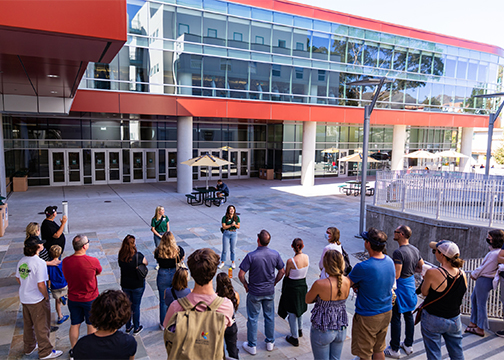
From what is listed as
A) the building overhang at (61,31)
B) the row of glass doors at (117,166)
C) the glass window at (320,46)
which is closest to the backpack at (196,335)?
the building overhang at (61,31)

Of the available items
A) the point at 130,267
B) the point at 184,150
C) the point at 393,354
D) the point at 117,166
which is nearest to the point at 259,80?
the point at 184,150

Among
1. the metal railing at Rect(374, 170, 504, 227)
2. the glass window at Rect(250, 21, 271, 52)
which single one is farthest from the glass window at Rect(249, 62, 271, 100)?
the metal railing at Rect(374, 170, 504, 227)

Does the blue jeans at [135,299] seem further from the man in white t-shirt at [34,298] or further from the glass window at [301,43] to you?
the glass window at [301,43]

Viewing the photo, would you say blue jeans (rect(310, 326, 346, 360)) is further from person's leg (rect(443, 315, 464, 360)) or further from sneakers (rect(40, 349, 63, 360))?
sneakers (rect(40, 349, 63, 360))

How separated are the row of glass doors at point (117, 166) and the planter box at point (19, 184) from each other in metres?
2.15

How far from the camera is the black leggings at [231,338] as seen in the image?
4.12m

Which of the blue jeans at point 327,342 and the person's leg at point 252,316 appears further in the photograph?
the person's leg at point 252,316

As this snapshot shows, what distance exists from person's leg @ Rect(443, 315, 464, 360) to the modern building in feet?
33.5

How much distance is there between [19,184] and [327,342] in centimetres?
2177

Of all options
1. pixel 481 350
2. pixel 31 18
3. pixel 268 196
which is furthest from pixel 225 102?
pixel 481 350

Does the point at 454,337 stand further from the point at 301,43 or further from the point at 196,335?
the point at 301,43

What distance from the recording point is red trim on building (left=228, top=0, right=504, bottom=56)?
914 inches

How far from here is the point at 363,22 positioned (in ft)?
87.4

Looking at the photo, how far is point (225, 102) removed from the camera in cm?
2170
